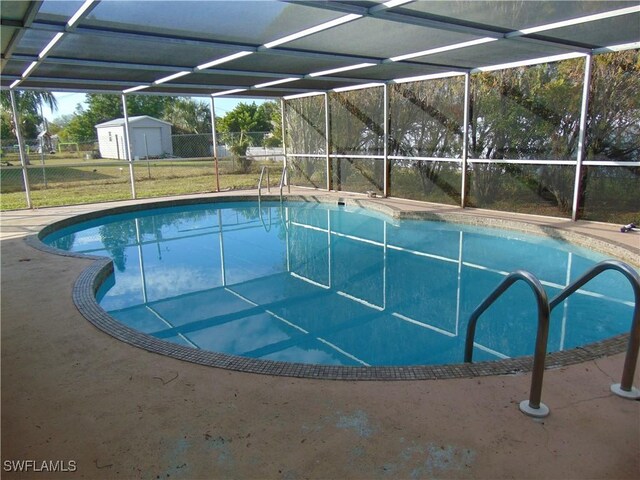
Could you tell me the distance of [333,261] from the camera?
6977 millimetres

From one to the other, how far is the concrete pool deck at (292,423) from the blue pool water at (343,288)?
1.23 metres

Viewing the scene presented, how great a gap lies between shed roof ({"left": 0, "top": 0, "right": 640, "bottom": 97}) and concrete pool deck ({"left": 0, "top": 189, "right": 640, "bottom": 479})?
123 inches

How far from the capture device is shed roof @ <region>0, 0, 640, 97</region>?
4242mm

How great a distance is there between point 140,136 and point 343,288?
25032 mm

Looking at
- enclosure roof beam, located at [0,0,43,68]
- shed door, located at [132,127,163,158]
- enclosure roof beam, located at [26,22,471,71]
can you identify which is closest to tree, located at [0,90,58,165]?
shed door, located at [132,127,163,158]

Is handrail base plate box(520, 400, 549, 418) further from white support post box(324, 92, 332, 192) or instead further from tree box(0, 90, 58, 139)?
tree box(0, 90, 58, 139)

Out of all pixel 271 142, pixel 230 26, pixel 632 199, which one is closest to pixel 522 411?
pixel 230 26

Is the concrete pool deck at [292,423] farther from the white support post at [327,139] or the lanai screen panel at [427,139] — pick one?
the white support post at [327,139]

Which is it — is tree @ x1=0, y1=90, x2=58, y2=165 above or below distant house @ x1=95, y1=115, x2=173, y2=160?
above

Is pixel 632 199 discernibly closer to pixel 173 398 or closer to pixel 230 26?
pixel 230 26

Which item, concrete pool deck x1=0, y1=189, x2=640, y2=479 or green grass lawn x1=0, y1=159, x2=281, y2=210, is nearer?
concrete pool deck x1=0, y1=189, x2=640, y2=479

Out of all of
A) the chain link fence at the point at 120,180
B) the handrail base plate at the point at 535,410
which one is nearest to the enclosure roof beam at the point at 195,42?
the chain link fence at the point at 120,180

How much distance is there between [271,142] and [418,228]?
44.7 ft

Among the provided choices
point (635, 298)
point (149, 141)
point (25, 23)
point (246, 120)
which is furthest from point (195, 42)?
point (149, 141)
